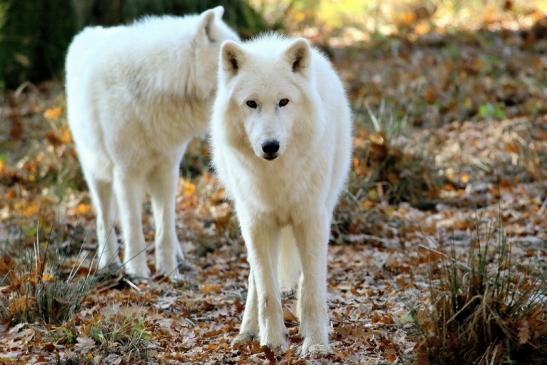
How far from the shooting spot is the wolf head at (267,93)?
418 centimetres

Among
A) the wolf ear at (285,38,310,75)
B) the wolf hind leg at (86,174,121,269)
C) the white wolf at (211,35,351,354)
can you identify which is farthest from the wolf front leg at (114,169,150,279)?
the wolf ear at (285,38,310,75)

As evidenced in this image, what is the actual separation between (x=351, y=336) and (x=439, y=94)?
660cm

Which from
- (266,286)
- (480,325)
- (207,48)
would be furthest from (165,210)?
(480,325)

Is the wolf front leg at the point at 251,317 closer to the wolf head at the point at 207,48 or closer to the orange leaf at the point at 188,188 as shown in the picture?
the wolf head at the point at 207,48

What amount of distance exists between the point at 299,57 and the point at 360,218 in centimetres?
298

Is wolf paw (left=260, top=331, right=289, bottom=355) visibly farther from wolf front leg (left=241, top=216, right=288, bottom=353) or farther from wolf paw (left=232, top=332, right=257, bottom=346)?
wolf paw (left=232, top=332, right=257, bottom=346)

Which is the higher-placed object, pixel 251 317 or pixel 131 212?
pixel 131 212

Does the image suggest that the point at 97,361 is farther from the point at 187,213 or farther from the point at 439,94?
the point at 439,94

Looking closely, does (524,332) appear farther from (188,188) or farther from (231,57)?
(188,188)

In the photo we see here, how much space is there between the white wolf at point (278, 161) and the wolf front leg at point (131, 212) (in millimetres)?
1769

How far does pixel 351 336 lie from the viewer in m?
4.59

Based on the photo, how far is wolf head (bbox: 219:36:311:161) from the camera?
4.18 metres

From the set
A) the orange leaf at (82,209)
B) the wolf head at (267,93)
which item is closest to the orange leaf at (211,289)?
the wolf head at (267,93)

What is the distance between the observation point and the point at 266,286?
4508 millimetres
